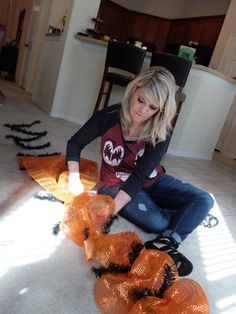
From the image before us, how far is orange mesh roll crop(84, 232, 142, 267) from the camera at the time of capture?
3.30 feet

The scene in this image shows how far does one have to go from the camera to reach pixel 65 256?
1.06m

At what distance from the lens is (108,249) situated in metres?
1.02

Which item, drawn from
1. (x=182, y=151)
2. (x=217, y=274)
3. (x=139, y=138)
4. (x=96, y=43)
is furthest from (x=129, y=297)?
(x=96, y=43)

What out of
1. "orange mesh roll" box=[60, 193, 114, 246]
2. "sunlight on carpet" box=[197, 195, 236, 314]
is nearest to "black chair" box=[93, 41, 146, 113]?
"sunlight on carpet" box=[197, 195, 236, 314]

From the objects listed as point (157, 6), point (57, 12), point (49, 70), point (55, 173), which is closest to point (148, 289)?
point (55, 173)

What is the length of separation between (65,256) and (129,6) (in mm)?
6738

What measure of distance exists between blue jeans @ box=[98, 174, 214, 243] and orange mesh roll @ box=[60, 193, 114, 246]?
0.19 meters

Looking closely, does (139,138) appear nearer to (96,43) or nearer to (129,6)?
(96,43)

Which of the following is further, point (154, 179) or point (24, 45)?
point (24, 45)

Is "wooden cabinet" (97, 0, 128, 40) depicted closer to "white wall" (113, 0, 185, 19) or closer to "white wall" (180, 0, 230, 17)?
"white wall" (113, 0, 185, 19)

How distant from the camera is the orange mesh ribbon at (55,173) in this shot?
1399mm

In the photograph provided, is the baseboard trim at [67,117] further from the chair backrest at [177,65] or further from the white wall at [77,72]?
the chair backrest at [177,65]

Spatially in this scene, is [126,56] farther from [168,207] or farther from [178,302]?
[178,302]

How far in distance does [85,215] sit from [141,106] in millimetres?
474
